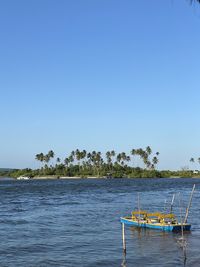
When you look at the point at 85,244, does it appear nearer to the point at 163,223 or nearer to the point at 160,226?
the point at 160,226

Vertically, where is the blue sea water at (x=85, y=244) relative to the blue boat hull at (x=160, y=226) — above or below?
below

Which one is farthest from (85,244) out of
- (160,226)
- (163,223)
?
(163,223)

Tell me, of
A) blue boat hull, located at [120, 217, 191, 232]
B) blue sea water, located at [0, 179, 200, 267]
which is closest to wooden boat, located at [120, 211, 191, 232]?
blue boat hull, located at [120, 217, 191, 232]

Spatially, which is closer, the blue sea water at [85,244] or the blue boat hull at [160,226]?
the blue sea water at [85,244]

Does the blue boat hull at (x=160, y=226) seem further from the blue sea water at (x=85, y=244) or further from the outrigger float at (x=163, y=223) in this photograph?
the blue sea water at (x=85, y=244)

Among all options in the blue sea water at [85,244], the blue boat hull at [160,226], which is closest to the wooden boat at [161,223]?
the blue boat hull at [160,226]

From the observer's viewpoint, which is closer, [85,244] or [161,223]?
[85,244]

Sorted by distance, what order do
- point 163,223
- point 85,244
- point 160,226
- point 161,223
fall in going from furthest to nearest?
point 161,223
point 163,223
point 160,226
point 85,244

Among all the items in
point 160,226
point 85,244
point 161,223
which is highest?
point 161,223

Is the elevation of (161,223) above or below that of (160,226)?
above

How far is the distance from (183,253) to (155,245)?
14.5ft

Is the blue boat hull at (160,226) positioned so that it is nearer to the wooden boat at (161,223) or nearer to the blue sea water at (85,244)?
the wooden boat at (161,223)

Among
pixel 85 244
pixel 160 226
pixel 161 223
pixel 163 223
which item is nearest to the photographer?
pixel 85 244

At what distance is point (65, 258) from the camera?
1406 inches
